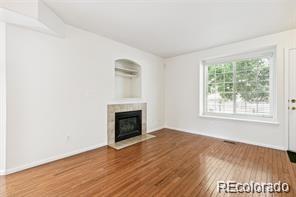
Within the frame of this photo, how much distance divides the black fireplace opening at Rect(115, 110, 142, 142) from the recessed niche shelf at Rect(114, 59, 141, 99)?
2.26ft

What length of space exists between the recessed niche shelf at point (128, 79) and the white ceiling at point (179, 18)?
38.3 inches

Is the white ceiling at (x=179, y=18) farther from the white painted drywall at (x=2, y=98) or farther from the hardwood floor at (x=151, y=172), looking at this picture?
the hardwood floor at (x=151, y=172)

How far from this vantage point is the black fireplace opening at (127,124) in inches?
156

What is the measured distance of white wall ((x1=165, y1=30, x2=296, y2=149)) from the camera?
328 centimetres

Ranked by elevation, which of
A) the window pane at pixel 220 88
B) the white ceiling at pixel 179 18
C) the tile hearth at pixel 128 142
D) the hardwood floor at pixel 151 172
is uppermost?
the white ceiling at pixel 179 18

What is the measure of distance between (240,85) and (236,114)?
856 millimetres

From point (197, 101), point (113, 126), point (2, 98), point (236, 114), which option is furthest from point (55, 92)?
point (236, 114)

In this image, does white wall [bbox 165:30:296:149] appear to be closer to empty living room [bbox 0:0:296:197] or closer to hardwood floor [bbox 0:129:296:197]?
empty living room [bbox 0:0:296:197]

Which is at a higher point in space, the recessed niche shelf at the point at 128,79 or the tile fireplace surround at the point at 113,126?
the recessed niche shelf at the point at 128,79

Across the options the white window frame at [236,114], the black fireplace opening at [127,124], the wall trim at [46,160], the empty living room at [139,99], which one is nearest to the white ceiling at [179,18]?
the empty living room at [139,99]

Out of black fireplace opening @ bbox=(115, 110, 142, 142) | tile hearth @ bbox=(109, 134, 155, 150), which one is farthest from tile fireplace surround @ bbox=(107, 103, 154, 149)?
black fireplace opening @ bbox=(115, 110, 142, 142)

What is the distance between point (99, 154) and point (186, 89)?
3.51 meters

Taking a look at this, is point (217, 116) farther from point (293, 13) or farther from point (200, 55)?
point (293, 13)

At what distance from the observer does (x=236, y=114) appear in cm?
412
